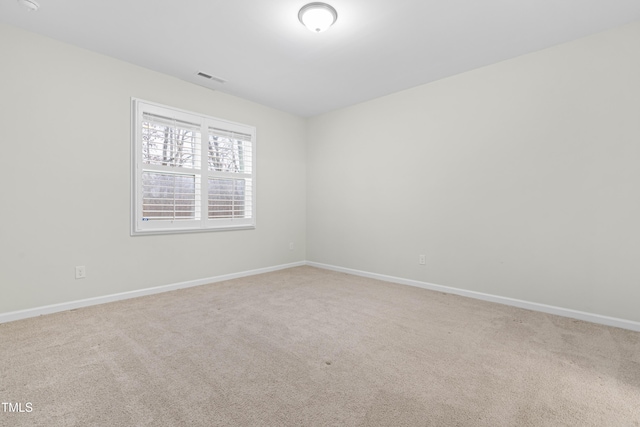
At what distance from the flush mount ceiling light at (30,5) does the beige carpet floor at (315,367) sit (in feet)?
8.38

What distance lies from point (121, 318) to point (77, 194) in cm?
132

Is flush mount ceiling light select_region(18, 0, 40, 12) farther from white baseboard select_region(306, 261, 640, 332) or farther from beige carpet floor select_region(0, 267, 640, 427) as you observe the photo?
white baseboard select_region(306, 261, 640, 332)

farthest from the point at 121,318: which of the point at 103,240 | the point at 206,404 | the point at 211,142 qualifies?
the point at 211,142

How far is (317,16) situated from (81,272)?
3.24 m

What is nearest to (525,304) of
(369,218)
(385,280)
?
(385,280)

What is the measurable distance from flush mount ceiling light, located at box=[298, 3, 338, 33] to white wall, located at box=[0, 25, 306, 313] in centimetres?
200

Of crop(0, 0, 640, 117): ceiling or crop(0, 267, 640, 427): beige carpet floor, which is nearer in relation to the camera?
crop(0, 267, 640, 427): beige carpet floor

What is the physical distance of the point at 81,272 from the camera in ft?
9.48

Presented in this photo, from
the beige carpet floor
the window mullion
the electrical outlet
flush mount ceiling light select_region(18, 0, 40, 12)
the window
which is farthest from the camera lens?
the window mullion

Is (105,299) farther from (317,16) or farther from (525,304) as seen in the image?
(525,304)

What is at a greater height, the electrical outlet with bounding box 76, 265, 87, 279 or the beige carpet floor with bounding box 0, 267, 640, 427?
the electrical outlet with bounding box 76, 265, 87, 279

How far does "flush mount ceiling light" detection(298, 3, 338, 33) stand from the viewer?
2.25 m

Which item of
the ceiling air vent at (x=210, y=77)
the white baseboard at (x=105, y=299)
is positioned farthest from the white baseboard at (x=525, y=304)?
the ceiling air vent at (x=210, y=77)

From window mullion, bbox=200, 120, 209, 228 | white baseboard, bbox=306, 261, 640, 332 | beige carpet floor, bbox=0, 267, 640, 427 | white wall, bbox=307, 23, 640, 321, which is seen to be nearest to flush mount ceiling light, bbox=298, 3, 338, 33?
white wall, bbox=307, 23, 640, 321
